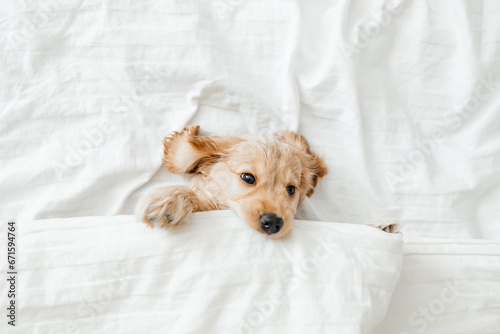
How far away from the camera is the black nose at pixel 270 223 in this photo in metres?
1.32

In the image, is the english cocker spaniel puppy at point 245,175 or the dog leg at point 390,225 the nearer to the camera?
the english cocker spaniel puppy at point 245,175

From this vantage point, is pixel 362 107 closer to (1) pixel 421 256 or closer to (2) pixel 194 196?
(1) pixel 421 256

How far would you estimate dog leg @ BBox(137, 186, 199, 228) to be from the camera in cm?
125

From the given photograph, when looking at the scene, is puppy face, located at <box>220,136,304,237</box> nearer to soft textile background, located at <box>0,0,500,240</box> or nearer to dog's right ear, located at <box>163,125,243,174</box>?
dog's right ear, located at <box>163,125,243,174</box>

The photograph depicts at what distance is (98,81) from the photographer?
163 cm

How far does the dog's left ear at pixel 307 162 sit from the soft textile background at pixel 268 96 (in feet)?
0.28

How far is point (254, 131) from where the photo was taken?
1765 millimetres

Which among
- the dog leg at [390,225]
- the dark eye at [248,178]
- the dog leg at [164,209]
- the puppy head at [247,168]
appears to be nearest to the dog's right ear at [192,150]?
the puppy head at [247,168]

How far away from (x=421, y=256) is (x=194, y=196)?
85cm

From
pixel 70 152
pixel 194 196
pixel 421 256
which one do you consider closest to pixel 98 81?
pixel 70 152

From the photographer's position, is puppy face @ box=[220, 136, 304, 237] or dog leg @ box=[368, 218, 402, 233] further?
dog leg @ box=[368, 218, 402, 233]

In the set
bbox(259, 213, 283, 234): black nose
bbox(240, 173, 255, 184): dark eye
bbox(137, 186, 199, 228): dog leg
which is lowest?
bbox(259, 213, 283, 234): black nose

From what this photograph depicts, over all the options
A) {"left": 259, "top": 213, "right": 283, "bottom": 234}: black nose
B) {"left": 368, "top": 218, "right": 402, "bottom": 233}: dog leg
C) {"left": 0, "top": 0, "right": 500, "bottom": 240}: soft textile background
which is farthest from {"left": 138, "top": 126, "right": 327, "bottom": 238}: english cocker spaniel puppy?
{"left": 368, "top": 218, "right": 402, "bottom": 233}: dog leg

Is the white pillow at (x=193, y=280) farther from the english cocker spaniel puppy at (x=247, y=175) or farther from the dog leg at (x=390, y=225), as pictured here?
the dog leg at (x=390, y=225)
